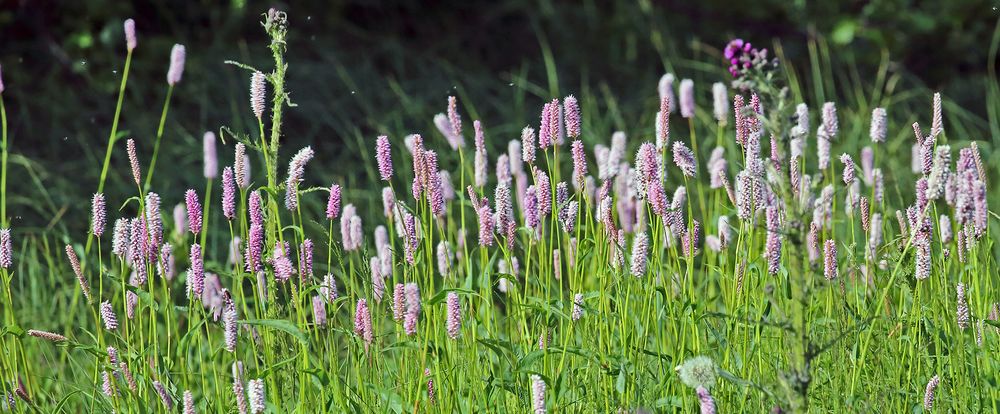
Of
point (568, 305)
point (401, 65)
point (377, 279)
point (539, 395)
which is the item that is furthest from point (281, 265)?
point (401, 65)

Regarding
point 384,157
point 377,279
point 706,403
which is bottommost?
point 706,403

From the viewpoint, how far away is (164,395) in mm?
2154

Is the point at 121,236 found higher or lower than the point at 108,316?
higher

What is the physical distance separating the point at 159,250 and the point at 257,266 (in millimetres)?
233

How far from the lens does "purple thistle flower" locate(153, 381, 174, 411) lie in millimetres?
2145

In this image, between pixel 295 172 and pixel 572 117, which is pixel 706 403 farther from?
pixel 295 172

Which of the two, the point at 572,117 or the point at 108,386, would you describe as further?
the point at 108,386

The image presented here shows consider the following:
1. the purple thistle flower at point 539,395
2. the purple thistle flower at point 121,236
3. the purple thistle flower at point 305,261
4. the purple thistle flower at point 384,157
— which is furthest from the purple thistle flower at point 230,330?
the purple thistle flower at point 539,395

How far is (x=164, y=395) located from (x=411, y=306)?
0.49 meters

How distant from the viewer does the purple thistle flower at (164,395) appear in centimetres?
214

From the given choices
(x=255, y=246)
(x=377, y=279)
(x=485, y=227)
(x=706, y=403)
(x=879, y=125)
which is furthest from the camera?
(x=377, y=279)

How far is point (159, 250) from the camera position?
226 centimetres

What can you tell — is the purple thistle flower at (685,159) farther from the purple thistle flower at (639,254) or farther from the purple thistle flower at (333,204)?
the purple thistle flower at (333,204)

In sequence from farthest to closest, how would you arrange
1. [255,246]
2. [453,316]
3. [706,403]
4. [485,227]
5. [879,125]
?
1. [879,125]
2. [485,227]
3. [255,246]
4. [453,316]
5. [706,403]
